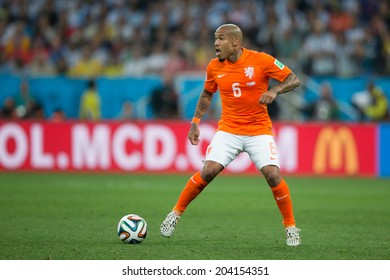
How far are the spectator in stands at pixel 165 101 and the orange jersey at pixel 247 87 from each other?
37.9 feet

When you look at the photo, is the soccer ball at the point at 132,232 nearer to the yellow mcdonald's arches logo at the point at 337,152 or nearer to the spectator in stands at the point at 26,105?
the yellow mcdonald's arches logo at the point at 337,152

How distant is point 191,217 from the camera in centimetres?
1275

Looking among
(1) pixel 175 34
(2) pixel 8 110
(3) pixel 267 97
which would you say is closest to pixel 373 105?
(1) pixel 175 34

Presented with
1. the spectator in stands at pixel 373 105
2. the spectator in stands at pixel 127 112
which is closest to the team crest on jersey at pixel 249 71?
the spectator in stands at pixel 127 112

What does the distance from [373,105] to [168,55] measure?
5.50 meters

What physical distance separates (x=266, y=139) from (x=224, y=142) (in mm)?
472

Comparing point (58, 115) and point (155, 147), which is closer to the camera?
point (155, 147)

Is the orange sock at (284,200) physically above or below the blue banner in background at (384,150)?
above

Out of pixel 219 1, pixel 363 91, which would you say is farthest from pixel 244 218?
pixel 219 1

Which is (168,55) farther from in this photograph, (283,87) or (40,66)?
(283,87)

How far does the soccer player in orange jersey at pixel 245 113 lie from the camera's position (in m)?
9.77

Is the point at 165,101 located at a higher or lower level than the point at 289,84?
lower

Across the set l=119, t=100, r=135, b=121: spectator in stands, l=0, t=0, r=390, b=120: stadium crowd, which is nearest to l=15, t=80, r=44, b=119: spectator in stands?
l=0, t=0, r=390, b=120: stadium crowd

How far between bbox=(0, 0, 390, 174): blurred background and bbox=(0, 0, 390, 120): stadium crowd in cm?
3
